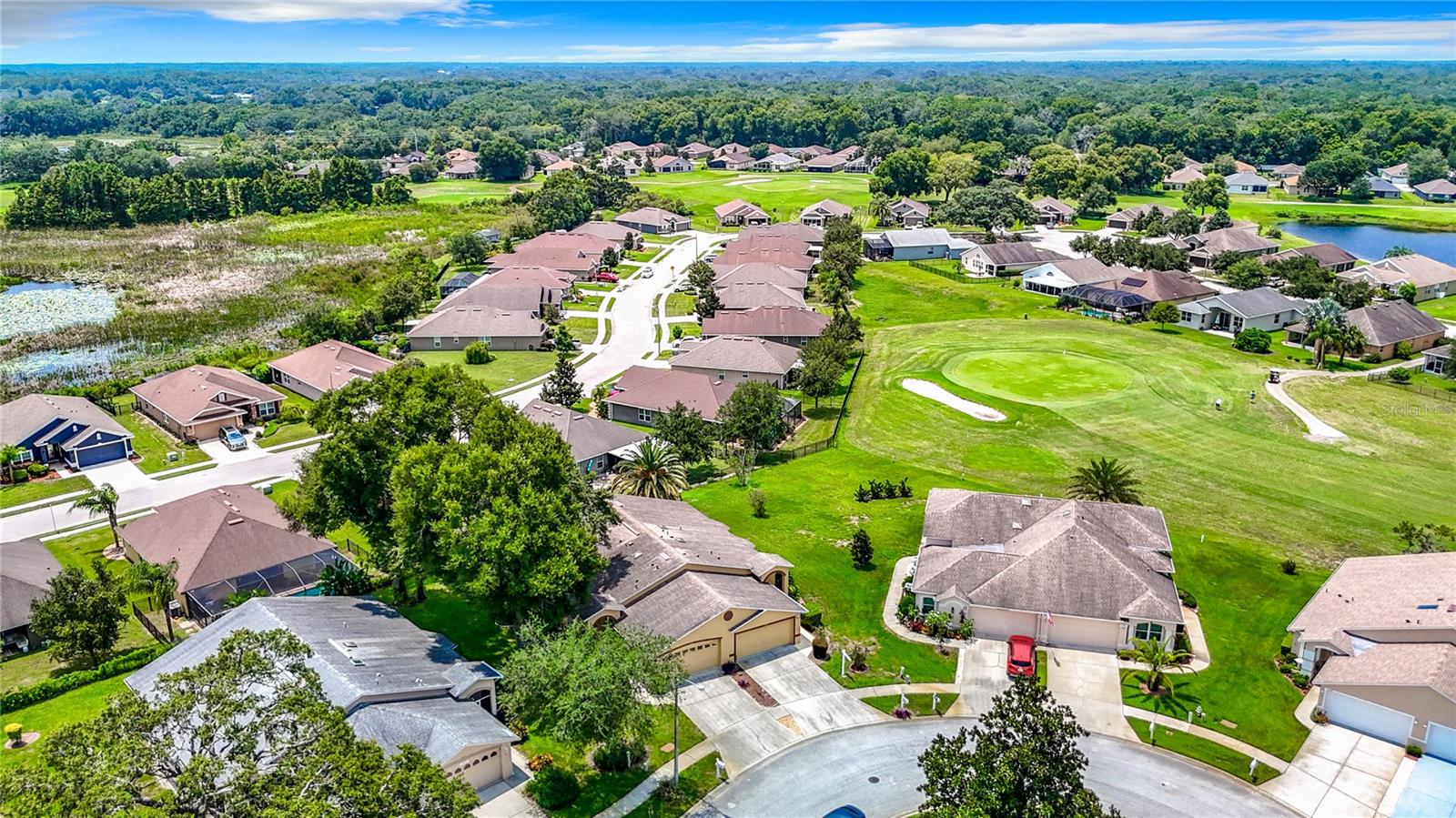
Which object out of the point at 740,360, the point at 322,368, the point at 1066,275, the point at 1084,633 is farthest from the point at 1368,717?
the point at 1066,275

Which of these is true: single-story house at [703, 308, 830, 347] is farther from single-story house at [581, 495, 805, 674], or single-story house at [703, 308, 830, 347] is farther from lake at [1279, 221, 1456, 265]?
lake at [1279, 221, 1456, 265]

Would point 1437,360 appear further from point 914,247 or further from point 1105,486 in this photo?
point 914,247

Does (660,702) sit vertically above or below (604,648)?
below

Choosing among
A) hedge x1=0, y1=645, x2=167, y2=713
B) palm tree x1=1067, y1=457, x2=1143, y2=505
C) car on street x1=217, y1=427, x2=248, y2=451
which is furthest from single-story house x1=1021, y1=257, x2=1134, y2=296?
hedge x1=0, y1=645, x2=167, y2=713

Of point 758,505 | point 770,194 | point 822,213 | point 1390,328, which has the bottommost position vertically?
point 758,505

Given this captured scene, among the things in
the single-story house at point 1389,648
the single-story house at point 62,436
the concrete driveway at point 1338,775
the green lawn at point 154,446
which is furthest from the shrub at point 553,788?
the single-story house at point 62,436

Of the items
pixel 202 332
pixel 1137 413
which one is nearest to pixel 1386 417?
pixel 1137 413

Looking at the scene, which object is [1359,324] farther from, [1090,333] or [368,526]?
[368,526]
